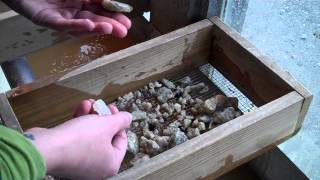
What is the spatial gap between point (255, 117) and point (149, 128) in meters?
0.28

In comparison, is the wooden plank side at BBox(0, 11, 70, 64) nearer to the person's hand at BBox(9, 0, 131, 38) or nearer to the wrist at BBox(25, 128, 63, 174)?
the person's hand at BBox(9, 0, 131, 38)

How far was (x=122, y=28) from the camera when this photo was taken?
858 mm

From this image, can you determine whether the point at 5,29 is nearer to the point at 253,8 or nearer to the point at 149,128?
the point at 149,128

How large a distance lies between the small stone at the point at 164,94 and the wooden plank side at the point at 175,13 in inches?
7.8

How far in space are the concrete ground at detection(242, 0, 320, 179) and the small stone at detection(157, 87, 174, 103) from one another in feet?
0.86

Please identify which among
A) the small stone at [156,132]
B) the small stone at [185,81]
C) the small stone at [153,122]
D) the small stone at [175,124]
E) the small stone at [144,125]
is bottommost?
the small stone at [156,132]

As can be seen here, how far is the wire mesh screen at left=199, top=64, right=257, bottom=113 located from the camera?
1065 mm

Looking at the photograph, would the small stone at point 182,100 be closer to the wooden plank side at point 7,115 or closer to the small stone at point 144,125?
the small stone at point 144,125

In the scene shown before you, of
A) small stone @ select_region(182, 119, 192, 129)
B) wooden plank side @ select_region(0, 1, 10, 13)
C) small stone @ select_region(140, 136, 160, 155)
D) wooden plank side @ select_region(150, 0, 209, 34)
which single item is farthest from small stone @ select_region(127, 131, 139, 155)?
wooden plank side @ select_region(0, 1, 10, 13)

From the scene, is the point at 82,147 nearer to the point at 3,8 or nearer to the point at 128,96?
the point at 128,96

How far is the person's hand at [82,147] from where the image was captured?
25.4 inches

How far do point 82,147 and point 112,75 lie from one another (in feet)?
1.08

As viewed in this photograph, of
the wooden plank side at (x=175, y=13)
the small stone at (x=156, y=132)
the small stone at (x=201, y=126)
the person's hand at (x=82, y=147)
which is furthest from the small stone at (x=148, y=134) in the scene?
the wooden plank side at (x=175, y=13)

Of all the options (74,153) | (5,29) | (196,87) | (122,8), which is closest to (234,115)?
(196,87)
